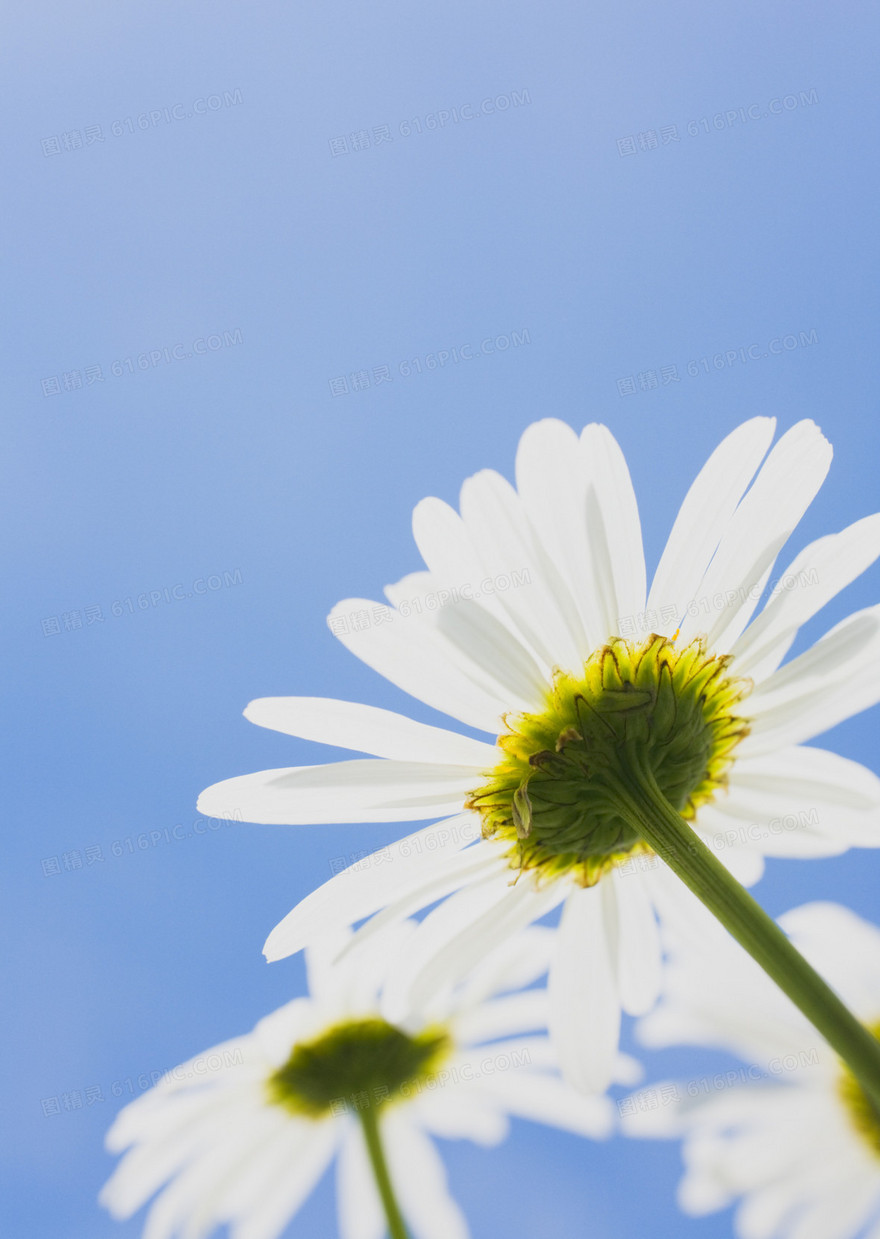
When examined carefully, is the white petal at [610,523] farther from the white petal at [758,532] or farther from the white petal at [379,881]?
the white petal at [379,881]

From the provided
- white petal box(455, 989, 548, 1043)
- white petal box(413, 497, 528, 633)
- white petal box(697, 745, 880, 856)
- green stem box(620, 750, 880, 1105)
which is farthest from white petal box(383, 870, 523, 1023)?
white petal box(455, 989, 548, 1043)

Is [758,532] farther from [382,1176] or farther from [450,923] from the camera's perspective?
[382,1176]

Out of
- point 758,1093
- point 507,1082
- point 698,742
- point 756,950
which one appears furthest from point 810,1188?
point 756,950

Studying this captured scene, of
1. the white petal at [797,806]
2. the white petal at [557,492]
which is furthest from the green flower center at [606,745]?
the white petal at [557,492]


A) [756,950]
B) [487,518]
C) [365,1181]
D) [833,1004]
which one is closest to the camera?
[833,1004]

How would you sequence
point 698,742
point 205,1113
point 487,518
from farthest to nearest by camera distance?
point 205,1113
point 698,742
point 487,518

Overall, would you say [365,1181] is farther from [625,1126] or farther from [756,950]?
[756,950]

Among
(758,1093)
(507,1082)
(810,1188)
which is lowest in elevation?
(810,1188)

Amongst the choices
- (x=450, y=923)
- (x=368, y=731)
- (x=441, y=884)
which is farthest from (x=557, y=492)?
(x=450, y=923)
